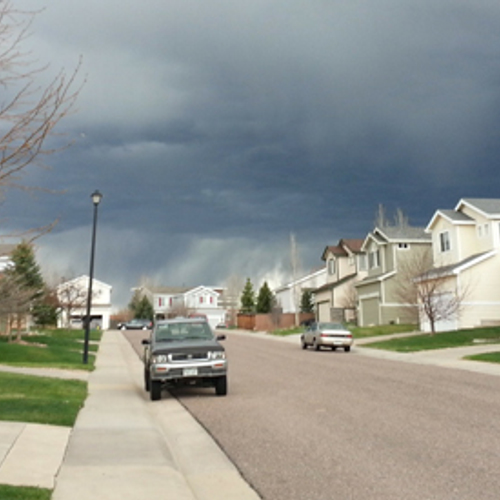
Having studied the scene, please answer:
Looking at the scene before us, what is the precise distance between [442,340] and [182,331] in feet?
66.1

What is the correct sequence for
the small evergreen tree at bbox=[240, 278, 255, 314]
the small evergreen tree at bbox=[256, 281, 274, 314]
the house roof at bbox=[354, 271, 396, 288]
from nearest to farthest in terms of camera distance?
the house roof at bbox=[354, 271, 396, 288], the small evergreen tree at bbox=[256, 281, 274, 314], the small evergreen tree at bbox=[240, 278, 255, 314]

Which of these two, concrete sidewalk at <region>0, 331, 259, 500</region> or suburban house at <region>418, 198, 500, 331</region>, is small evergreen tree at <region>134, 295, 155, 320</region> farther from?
concrete sidewalk at <region>0, 331, 259, 500</region>

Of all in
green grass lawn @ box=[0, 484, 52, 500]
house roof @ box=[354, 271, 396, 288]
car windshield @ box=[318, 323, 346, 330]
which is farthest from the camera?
house roof @ box=[354, 271, 396, 288]

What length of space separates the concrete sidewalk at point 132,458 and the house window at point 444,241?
3261cm

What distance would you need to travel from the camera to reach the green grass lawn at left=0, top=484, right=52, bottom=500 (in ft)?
19.8

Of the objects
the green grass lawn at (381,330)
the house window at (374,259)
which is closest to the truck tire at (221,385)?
the green grass lawn at (381,330)

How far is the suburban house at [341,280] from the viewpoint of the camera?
192ft

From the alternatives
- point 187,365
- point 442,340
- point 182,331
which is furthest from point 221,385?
point 442,340

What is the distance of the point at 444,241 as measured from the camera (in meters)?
43.4

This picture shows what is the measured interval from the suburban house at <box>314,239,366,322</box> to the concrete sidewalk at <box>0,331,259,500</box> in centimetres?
4603

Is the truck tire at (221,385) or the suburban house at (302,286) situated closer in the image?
the truck tire at (221,385)

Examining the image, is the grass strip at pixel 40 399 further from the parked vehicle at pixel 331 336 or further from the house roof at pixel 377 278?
the house roof at pixel 377 278

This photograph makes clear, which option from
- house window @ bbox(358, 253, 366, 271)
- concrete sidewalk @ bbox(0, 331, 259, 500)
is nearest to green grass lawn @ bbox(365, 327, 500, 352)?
concrete sidewalk @ bbox(0, 331, 259, 500)

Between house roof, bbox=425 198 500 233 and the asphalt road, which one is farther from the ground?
house roof, bbox=425 198 500 233
